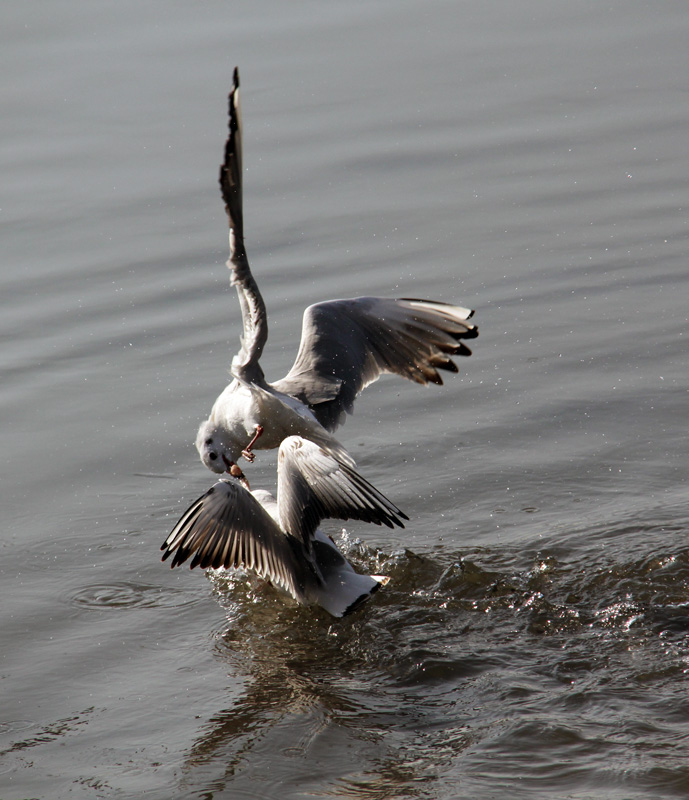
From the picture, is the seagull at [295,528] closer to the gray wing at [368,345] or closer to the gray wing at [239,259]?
the gray wing at [239,259]

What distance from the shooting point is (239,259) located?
5.46 metres

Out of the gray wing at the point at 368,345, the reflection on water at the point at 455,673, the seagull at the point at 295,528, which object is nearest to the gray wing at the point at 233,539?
the seagull at the point at 295,528

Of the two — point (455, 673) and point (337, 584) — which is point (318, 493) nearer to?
point (337, 584)

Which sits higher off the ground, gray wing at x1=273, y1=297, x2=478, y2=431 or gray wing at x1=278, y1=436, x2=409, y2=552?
gray wing at x1=273, y1=297, x2=478, y2=431

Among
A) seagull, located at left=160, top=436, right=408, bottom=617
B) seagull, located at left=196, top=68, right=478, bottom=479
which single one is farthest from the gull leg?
seagull, located at left=160, top=436, right=408, bottom=617

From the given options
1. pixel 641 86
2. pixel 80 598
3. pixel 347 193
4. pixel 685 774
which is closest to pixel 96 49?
pixel 347 193

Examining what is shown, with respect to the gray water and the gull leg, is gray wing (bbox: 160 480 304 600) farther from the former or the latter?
the gull leg

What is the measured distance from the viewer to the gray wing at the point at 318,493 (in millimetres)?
4969

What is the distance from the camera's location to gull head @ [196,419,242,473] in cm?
607

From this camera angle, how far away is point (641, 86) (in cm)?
1219

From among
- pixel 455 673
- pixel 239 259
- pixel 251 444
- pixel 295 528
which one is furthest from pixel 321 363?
pixel 455 673

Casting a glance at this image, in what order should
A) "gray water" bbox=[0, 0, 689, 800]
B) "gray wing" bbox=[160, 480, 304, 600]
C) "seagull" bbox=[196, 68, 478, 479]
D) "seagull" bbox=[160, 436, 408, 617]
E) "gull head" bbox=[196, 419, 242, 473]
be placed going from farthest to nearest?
"gull head" bbox=[196, 419, 242, 473] → "seagull" bbox=[196, 68, 478, 479] → "gray wing" bbox=[160, 480, 304, 600] → "seagull" bbox=[160, 436, 408, 617] → "gray water" bbox=[0, 0, 689, 800]

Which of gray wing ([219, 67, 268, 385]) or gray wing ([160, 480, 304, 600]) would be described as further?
gray wing ([160, 480, 304, 600])

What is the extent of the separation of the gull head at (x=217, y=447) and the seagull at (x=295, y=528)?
0.52 metres
